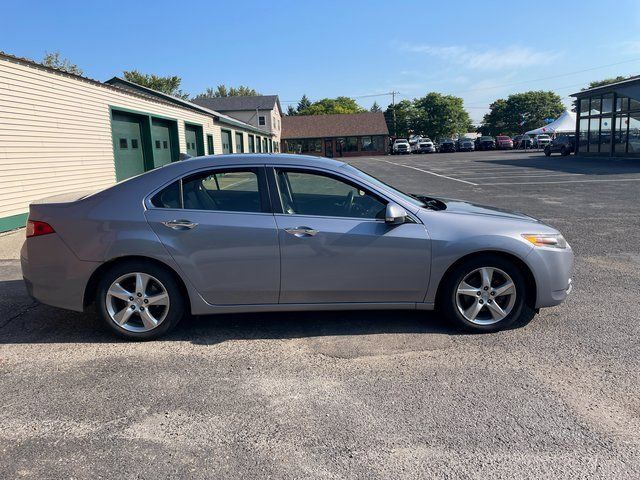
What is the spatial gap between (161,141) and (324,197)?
16.2m

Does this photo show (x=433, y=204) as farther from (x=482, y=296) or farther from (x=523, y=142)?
(x=523, y=142)

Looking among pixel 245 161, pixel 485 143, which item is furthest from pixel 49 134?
pixel 485 143

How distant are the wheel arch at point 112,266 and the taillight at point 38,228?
52cm

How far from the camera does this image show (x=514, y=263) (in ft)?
14.3

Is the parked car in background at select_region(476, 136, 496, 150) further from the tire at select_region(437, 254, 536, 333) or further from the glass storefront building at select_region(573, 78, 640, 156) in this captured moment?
the tire at select_region(437, 254, 536, 333)

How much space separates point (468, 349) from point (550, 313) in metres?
1.29

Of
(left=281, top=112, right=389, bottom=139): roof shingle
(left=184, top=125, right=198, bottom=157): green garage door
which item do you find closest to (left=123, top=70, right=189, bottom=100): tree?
(left=281, top=112, right=389, bottom=139): roof shingle

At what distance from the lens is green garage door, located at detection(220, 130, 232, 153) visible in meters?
31.3

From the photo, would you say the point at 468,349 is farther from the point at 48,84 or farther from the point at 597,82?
the point at 597,82

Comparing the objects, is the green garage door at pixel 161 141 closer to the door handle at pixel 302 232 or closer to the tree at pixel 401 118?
the door handle at pixel 302 232

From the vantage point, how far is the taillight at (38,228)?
423 centimetres

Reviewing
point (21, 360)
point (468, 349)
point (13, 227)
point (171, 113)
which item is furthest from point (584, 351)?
point (171, 113)

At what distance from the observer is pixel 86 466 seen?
8.66ft

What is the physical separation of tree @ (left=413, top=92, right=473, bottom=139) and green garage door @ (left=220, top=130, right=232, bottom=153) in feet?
197
